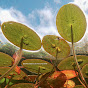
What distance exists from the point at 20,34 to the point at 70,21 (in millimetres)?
160

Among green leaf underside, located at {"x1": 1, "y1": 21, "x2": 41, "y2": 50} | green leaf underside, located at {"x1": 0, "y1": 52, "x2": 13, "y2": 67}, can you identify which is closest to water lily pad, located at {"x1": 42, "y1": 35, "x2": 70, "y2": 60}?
green leaf underside, located at {"x1": 1, "y1": 21, "x2": 41, "y2": 50}

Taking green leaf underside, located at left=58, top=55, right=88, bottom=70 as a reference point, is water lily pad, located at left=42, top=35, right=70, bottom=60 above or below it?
above

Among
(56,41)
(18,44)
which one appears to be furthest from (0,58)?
(56,41)

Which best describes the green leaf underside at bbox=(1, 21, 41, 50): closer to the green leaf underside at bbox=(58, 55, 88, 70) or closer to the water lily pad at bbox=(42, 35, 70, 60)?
the water lily pad at bbox=(42, 35, 70, 60)

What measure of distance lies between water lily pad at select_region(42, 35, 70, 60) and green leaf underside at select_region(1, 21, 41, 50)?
0.03 metres

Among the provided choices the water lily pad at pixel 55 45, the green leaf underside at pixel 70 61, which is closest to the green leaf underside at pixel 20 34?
the water lily pad at pixel 55 45

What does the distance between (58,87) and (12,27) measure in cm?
A: 23

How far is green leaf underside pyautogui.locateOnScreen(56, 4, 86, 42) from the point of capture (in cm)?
25

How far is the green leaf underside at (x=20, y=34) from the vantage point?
0.26 meters

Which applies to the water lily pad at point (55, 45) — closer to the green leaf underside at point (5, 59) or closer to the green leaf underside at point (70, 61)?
the green leaf underside at point (70, 61)

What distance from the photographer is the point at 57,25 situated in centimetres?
26

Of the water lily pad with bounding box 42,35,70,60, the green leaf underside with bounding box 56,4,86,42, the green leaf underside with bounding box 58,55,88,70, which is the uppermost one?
the green leaf underside with bounding box 56,4,86,42

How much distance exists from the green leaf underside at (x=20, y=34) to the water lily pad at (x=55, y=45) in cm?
3

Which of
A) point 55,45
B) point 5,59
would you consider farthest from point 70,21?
point 5,59
